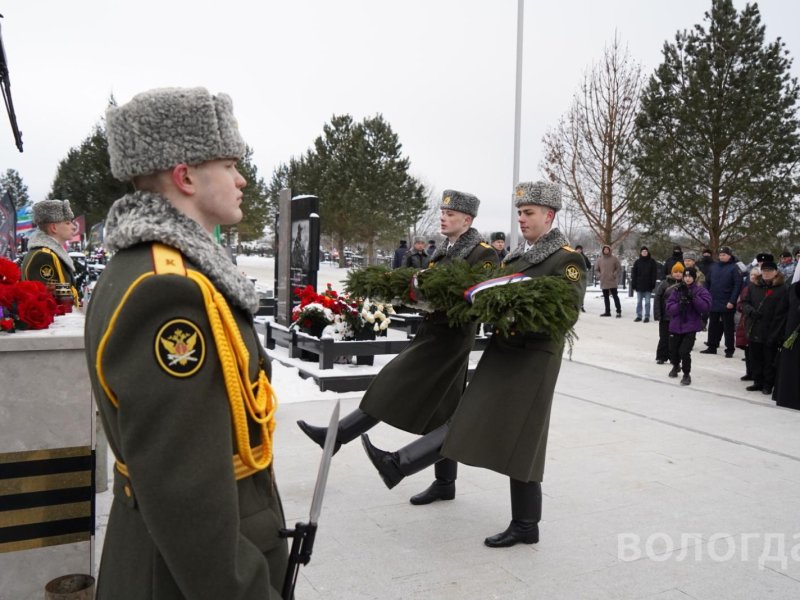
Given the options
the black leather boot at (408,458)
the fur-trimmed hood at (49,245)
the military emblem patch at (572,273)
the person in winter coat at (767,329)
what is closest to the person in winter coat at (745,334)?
the person in winter coat at (767,329)

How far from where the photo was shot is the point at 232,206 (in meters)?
1.64

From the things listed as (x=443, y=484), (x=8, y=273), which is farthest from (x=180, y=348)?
(x=443, y=484)

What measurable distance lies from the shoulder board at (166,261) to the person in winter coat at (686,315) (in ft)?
30.9

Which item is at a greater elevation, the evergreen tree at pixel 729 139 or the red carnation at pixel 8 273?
the evergreen tree at pixel 729 139

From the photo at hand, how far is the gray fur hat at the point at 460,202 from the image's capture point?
5457 millimetres

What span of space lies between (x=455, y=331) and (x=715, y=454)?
3255 millimetres

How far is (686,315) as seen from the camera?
32.9 feet

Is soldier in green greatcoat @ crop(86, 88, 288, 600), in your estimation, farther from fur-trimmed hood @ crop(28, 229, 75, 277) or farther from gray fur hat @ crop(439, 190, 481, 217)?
fur-trimmed hood @ crop(28, 229, 75, 277)

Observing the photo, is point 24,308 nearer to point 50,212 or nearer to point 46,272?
point 46,272

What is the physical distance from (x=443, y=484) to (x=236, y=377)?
3603mm

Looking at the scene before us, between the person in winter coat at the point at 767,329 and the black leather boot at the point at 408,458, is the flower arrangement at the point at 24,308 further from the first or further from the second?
the person in winter coat at the point at 767,329

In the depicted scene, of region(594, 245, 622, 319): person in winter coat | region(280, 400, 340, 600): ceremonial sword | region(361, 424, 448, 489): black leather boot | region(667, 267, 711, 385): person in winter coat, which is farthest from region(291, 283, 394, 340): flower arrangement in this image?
region(594, 245, 622, 319): person in winter coat

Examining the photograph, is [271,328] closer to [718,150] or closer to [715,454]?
[715,454]

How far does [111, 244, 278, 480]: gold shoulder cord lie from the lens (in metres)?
1.45
